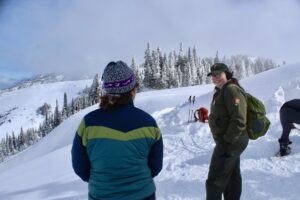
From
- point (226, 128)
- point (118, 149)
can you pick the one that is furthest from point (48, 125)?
point (118, 149)

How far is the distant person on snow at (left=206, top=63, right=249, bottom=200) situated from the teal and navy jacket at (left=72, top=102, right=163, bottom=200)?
78.9 inches

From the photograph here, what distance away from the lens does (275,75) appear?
2272 centimetres

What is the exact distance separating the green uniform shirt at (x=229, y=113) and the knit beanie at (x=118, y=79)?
2086mm

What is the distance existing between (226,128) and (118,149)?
240 cm

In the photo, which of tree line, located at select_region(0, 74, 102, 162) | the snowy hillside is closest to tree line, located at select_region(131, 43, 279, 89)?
tree line, located at select_region(0, 74, 102, 162)

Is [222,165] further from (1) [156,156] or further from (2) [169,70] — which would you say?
(2) [169,70]

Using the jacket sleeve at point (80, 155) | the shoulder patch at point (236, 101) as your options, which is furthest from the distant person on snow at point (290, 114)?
the jacket sleeve at point (80, 155)

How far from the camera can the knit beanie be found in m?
3.35

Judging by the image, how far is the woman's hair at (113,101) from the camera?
3324mm

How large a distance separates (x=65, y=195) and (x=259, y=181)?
3.99 metres

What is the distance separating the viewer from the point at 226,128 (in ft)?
17.3

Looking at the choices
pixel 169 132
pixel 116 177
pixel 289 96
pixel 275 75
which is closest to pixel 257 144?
pixel 169 132

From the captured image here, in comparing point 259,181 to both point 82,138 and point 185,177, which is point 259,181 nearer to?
point 185,177

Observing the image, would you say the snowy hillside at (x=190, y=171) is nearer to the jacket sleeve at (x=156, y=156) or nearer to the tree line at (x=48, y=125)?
the jacket sleeve at (x=156, y=156)
